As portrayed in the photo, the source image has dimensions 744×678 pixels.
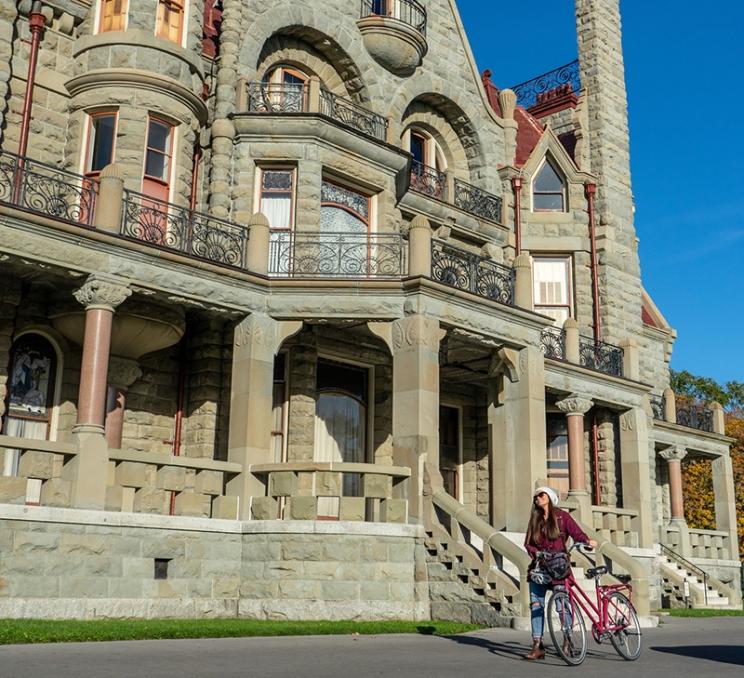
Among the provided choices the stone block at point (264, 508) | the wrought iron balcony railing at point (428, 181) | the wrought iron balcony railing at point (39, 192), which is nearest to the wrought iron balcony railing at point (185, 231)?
the wrought iron balcony railing at point (39, 192)

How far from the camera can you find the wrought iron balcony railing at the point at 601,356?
85.9 ft

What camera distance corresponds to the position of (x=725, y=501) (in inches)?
1225

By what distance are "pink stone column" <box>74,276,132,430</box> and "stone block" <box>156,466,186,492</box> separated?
4.43 feet

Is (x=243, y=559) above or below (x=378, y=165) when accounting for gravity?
below

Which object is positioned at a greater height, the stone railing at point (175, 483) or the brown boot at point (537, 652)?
the stone railing at point (175, 483)

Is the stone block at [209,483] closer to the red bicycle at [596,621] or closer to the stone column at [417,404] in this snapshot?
the stone column at [417,404]

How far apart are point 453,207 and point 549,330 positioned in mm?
4353

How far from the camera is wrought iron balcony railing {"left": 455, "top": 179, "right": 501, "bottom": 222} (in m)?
26.2

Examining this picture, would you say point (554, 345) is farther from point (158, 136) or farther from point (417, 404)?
point (158, 136)

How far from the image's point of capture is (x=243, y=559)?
16500mm

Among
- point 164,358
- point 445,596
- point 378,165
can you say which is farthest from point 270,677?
point 378,165

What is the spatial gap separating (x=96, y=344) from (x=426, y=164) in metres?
13.3

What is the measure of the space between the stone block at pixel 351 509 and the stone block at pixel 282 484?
90cm

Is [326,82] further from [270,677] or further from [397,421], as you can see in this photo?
[270,677]
